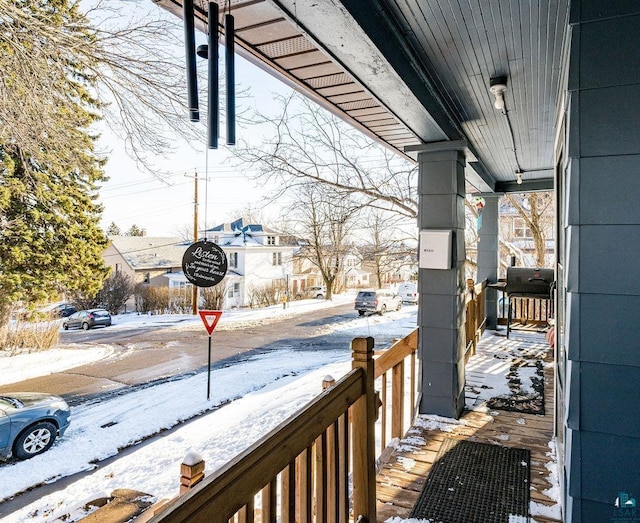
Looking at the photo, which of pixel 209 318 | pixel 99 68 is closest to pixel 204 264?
pixel 99 68

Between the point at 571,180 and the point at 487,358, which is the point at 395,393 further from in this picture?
the point at 487,358

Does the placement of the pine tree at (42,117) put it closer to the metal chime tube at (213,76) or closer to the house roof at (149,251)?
the metal chime tube at (213,76)

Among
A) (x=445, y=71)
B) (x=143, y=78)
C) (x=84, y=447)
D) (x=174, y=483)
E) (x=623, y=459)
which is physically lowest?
(x=84, y=447)

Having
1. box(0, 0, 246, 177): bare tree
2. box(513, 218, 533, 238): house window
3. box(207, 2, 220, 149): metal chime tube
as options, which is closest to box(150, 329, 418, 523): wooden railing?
box(207, 2, 220, 149): metal chime tube

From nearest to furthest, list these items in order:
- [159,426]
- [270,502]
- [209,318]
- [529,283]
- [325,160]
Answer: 1. [270,502]
2. [529,283]
3. [159,426]
4. [325,160]
5. [209,318]

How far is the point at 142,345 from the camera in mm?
11328

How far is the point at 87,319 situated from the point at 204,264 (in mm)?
11311

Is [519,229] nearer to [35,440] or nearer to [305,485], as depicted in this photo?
[35,440]

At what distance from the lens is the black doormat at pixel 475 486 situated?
6.44 ft

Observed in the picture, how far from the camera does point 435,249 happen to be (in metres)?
3.13

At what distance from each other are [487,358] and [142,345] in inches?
385

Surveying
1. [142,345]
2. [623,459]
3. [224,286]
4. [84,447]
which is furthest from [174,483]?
[224,286]

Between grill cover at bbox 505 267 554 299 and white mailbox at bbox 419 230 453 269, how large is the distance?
10.2 ft

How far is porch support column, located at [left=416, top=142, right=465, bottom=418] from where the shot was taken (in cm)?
310
